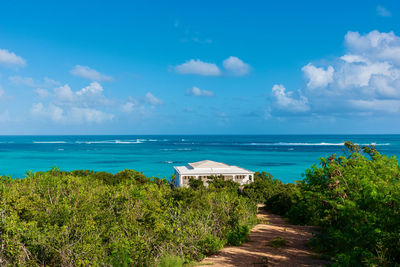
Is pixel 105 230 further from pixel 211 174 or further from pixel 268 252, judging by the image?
pixel 211 174

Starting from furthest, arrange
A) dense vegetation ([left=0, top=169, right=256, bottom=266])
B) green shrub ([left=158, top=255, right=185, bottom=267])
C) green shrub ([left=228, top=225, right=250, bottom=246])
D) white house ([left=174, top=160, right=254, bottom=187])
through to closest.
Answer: white house ([left=174, top=160, right=254, bottom=187])
green shrub ([left=228, top=225, right=250, bottom=246])
green shrub ([left=158, top=255, right=185, bottom=267])
dense vegetation ([left=0, top=169, right=256, bottom=266])

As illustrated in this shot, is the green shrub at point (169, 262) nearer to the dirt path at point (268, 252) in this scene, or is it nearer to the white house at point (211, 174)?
the dirt path at point (268, 252)

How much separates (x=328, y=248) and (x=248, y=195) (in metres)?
15.8

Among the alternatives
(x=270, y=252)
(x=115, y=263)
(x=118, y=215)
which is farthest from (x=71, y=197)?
(x=270, y=252)

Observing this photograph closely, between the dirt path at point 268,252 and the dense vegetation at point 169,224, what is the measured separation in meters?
0.59

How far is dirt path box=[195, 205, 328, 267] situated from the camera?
1328 centimetres

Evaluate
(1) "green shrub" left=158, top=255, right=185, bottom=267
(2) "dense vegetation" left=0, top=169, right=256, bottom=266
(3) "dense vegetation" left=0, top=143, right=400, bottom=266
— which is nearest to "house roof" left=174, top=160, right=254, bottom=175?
(3) "dense vegetation" left=0, top=143, right=400, bottom=266

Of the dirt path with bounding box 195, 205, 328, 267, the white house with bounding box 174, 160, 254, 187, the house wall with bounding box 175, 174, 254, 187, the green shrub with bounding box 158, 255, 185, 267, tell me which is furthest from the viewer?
the white house with bounding box 174, 160, 254, 187

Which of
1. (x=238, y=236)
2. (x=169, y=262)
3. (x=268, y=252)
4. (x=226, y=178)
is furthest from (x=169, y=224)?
(x=226, y=178)

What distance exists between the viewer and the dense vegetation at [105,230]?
9.95m

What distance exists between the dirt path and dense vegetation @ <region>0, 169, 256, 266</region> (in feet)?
2.17

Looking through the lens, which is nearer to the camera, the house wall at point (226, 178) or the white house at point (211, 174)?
the house wall at point (226, 178)

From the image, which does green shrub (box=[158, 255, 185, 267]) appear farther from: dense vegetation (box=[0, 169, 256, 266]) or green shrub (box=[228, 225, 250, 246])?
green shrub (box=[228, 225, 250, 246])

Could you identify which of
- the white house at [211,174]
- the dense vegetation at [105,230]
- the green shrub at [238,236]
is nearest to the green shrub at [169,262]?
the dense vegetation at [105,230]
